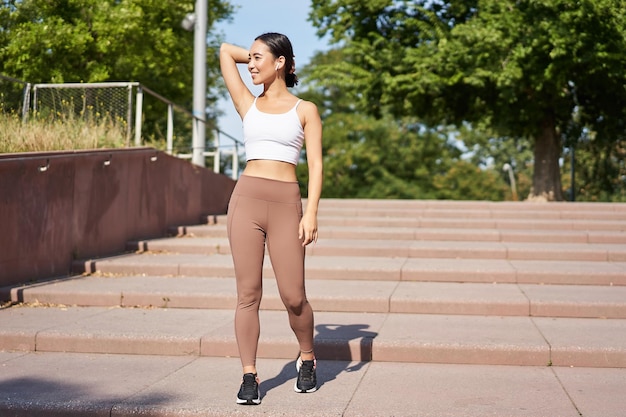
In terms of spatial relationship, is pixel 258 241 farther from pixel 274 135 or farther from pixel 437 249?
pixel 437 249

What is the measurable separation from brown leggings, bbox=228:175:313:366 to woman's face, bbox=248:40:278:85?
567 millimetres

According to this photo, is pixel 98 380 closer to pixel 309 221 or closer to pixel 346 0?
pixel 309 221

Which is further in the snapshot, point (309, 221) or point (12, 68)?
point (12, 68)

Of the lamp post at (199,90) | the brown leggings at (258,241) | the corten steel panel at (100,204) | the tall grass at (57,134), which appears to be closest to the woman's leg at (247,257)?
the brown leggings at (258,241)

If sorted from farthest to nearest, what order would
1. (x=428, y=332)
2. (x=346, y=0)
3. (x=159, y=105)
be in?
(x=159, y=105)
(x=346, y=0)
(x=428, y=332)

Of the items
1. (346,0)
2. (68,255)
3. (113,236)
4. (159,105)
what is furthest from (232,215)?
(159,105)

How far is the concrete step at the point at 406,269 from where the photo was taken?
898cm

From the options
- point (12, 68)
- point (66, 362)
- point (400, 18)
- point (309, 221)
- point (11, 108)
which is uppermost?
point (400, 18)

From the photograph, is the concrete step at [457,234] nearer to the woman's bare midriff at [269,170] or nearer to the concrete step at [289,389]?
the concrete step at [289,389]

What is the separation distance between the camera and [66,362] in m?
6.05

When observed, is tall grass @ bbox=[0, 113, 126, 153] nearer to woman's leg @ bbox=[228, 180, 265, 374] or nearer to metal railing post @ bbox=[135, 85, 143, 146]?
metal railing post @ bbox=[135, 85, 143, 146]

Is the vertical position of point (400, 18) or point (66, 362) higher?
point (400, 18)

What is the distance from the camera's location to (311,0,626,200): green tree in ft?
60.3

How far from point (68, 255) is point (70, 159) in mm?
1123
